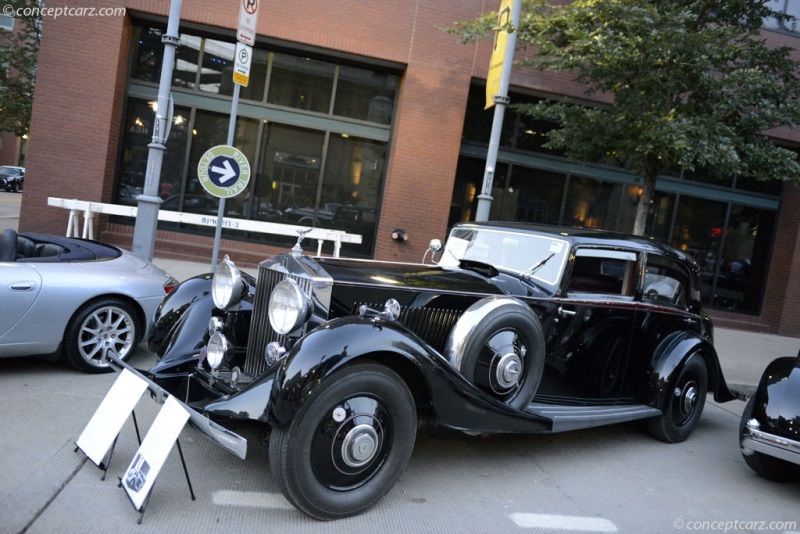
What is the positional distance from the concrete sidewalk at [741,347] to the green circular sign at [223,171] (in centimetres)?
292

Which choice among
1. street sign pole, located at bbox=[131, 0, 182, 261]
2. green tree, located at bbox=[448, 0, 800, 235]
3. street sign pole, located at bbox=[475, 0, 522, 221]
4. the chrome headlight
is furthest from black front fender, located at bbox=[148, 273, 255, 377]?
green tree, located at bbox=[448, 0, 800, 235]

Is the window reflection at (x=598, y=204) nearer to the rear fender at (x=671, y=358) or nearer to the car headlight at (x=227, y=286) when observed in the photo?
the rear fender at (x=671, y=358)

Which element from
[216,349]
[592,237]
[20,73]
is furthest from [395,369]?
[20,73]

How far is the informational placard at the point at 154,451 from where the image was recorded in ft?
9.69

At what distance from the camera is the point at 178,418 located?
9.76 ft

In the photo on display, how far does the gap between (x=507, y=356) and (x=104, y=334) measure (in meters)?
3.48

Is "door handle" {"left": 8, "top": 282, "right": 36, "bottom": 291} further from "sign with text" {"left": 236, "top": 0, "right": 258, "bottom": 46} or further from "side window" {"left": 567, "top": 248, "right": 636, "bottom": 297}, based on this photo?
"side window" {"left": 567, "top": 248, "right": 636, "bottom": 297}

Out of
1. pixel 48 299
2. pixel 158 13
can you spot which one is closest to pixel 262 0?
pixel 158 13

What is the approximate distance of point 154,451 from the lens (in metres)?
3.01

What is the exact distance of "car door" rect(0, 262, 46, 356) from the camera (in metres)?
4.55

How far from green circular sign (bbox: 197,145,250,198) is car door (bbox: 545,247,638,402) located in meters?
3.96

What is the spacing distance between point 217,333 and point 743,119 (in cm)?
737

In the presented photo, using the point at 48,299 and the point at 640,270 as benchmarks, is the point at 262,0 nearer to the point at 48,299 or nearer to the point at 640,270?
the point at 48,299

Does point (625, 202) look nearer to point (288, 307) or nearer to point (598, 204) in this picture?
point (598, 204)
